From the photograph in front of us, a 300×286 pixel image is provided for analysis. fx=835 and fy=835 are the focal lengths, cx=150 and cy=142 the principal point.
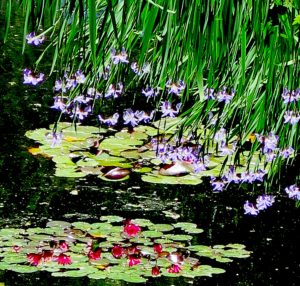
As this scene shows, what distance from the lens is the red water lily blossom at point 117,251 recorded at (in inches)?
138

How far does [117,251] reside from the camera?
139 inches

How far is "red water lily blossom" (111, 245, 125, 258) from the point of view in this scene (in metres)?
3.50

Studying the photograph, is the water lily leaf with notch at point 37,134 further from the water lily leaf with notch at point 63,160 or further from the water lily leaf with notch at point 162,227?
the water lily leaf with notch at point 162,227

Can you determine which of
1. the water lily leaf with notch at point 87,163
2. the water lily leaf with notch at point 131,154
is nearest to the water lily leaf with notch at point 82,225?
the water lily leaf with notch at point 87,163

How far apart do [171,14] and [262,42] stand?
13.1 inches

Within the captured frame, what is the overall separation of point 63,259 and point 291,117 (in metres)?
1.53

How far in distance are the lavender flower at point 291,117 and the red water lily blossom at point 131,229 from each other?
1.62 metres

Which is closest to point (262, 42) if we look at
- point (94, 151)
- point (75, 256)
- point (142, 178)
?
point (75, 256)

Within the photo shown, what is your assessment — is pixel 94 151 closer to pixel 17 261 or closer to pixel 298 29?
pixel 17 261

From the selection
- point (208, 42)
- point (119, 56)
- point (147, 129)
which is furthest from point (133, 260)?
point (147, 129)

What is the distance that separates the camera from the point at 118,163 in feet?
15.3

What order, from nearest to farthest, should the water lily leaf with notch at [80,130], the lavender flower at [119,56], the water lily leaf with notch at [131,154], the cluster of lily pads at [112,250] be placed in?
the lavender flower at [119,56]
the cluster of lily pads at [112,250]
the water lily leaf with notch at [131,154]
the water lily leaf with notch at [80,130]

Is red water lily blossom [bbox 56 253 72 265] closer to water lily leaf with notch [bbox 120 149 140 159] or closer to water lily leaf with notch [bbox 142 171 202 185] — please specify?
water lily leaf with notch [bbox 142 171 202 185]

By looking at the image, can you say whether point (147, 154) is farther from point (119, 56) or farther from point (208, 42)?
point (208, 42)
